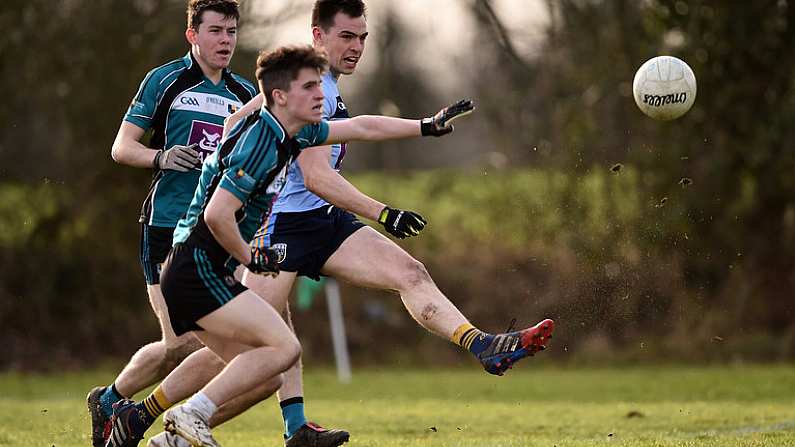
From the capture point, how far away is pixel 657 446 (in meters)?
6.87

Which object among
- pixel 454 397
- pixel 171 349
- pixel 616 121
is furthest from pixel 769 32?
pixel 171 349

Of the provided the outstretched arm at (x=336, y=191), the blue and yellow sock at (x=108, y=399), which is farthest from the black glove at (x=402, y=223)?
the blue and yellow sock at (x=108, y=399)

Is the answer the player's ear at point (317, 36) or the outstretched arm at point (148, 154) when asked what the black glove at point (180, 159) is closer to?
the outstretched arm at point (148, 154)

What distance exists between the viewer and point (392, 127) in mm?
6391

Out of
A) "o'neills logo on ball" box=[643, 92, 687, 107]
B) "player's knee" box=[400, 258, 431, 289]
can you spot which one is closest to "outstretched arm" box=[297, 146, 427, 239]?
"player's knee" box=[400, 258, 431, 289]

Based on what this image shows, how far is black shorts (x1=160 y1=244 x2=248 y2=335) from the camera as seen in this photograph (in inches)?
225

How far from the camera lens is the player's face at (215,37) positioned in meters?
7.06

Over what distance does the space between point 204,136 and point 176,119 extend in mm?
186

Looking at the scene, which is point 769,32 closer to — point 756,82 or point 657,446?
point 756,82

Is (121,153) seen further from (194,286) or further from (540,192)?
(540,192)

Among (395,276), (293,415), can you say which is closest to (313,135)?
(395,276)

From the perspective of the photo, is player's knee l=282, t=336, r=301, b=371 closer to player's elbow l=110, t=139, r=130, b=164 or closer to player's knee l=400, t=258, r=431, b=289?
player's knee l=400, t=258, r=431, b=289

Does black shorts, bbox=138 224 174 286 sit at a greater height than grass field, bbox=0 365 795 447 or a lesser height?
greater

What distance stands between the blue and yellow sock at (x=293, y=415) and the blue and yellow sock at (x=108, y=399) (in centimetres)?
94
